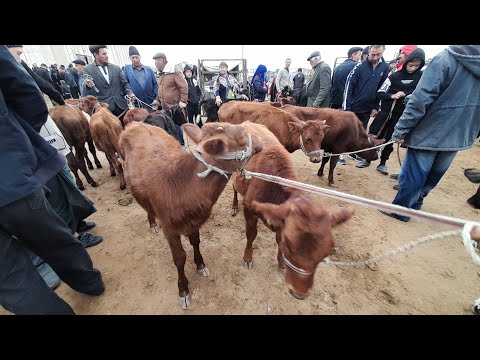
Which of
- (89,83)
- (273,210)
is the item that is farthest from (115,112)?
(273,210)

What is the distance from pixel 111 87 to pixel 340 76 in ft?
24.4

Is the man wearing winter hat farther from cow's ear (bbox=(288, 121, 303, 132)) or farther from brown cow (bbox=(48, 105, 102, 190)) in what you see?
cow's ear (bbox=(288, 121, 303, 132))

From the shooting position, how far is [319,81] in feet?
23.6

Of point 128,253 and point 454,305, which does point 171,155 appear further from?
point 454,305

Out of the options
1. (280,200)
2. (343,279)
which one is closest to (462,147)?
(343,279)

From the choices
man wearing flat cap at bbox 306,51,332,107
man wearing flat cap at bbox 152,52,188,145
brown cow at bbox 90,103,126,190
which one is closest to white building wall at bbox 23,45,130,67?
man wearing flat cap at bbox 152,52,188,145

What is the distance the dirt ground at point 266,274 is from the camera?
9.50 ft

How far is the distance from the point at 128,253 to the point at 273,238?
8.76 ft

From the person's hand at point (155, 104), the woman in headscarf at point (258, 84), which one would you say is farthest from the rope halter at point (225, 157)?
the woman in headscarf at point (258, 84)

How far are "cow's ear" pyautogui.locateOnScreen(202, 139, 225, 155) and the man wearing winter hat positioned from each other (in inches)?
238

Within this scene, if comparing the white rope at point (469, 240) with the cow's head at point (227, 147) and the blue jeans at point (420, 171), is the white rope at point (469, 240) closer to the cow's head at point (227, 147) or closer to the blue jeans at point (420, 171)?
the cow's head at point (227, 147)

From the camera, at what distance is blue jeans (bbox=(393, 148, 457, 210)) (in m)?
3.75

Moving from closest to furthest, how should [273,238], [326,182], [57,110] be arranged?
[273,238], [57,110], [326,182]

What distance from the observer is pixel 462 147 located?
357 cm
